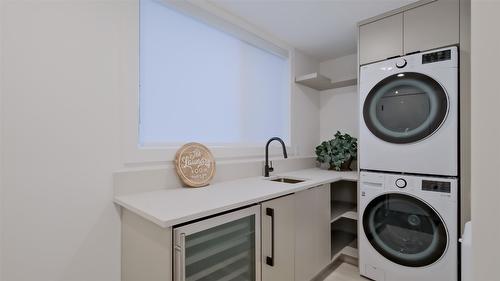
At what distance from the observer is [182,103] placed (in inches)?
67.5

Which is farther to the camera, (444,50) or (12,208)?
(444,50)

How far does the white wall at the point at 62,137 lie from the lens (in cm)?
101

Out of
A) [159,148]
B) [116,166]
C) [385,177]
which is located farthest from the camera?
[385,177]

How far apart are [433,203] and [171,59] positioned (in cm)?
218

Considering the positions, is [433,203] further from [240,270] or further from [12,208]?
[12,208]

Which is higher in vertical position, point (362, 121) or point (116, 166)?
point (362, 121)

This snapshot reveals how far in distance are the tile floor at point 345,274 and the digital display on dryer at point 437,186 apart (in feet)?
3.12

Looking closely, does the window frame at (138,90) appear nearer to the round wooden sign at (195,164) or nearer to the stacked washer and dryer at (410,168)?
the round wooden sign at (195,164)

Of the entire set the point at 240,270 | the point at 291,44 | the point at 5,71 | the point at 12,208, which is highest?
the point at 291,44

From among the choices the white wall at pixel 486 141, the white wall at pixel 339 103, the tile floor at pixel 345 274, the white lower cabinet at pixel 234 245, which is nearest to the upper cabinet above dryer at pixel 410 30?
the white wall at pixel 339 103

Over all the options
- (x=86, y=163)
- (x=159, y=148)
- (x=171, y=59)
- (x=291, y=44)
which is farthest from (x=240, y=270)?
(x=291, y=44)

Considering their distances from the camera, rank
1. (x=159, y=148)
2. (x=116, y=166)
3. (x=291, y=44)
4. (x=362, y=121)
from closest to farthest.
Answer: (x=116, y=166) → (x=159, y=148) → (x=362, y=121) → (x=291, y=44)

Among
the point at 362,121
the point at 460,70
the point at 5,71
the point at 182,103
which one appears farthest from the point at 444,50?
the point at 5,71

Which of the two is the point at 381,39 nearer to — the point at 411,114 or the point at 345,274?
the point at 411,114
